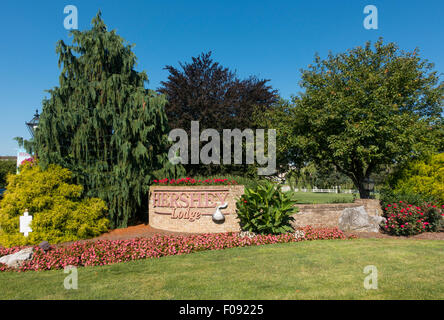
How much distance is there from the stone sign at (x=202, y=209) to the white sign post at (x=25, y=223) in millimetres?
4629

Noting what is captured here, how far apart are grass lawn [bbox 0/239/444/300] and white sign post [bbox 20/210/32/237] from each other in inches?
116

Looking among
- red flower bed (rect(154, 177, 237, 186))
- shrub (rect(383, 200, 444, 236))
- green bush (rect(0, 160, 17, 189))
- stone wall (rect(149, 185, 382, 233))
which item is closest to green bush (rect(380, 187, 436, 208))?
shrub (rect(383, 200, 444, 236))

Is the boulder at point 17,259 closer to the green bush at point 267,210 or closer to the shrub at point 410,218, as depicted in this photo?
the green bush at point 267,210

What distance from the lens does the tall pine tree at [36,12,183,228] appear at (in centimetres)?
1114

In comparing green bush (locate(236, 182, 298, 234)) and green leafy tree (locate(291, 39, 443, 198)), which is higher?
green leafy tree (locate(291, 39, 443, 198))

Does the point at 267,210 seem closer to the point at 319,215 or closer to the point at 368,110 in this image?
the point at 319,215

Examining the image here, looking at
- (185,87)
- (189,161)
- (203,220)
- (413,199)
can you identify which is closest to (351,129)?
(413,199)

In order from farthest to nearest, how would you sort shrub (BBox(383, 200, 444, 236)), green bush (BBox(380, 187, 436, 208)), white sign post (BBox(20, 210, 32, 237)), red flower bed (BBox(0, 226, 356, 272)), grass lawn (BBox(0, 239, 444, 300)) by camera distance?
green bush (BBox(380, 187, 436, 208)), shrub (BBox(383, 200, 444, 236)), white sign post (BBox(20, 210, 32, 237)), red flower bed (BBox(0, 226, 356, 272)), grass lawn (BBox(0, 239, 444, 300))

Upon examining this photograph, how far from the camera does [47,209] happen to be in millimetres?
9625

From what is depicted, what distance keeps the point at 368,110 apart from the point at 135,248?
10774 mm

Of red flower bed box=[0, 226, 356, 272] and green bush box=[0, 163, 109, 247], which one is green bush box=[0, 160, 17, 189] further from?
red flower bed box=[0, 226, 356, 272]

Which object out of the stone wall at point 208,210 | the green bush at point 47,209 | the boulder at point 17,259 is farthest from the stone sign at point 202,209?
the boulder at point 17,259

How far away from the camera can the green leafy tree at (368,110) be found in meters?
11.6
